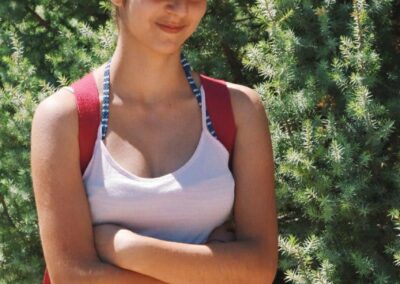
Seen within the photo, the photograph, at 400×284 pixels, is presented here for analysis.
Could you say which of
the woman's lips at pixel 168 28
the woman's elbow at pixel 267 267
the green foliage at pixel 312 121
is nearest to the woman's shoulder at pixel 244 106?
the woman's lips at pixel 168 28

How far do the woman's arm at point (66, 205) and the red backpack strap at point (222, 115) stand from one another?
402mm

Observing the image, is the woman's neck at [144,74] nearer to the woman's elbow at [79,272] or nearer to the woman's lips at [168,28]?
the woman's lips at [168,28]

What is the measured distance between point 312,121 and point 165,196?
96cm

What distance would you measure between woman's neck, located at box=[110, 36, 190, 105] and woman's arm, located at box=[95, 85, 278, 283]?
19cm

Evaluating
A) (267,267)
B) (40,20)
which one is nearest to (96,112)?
(267,267)

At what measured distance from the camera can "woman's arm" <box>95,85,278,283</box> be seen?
2213 mm

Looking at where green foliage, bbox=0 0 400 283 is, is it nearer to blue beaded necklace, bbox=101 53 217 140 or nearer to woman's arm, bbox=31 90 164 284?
blue beaded necklace, bbox=101 53 217 140

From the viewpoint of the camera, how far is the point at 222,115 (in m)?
2.38

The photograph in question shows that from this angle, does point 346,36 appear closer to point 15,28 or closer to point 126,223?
point 126,223

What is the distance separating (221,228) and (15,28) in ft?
7.11

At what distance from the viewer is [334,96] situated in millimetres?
3086

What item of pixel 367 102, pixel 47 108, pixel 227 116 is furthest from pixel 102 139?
pixel 367 102

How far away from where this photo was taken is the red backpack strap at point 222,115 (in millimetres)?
2371

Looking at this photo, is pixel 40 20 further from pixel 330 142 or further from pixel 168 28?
pixel 168 28
